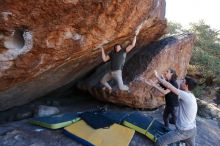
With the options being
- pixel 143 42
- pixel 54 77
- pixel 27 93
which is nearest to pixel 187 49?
pixel 143 42

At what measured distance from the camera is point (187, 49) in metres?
11.2

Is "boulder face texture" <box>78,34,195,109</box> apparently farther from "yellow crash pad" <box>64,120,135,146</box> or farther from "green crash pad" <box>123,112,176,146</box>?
"yellow crash pad" <box>64,120,135,146</box>

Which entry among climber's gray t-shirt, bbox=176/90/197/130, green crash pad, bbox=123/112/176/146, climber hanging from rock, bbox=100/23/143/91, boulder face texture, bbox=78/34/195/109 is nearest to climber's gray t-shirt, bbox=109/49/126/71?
climber hanging from rock, bbox=100/23/143/91

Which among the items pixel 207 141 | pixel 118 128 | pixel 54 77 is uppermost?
pixel 54 77

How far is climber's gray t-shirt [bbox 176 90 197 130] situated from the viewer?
6.30 m

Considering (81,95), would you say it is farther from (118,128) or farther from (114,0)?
(114,0)

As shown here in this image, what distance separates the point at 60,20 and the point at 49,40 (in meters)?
0.54

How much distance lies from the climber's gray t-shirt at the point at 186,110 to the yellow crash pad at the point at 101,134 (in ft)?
4.35

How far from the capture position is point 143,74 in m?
9.72

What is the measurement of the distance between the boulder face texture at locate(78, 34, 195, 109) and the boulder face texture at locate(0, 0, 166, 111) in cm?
103

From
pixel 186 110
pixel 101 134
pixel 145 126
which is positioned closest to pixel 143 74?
pixel 145 126

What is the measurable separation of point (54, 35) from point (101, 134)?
2352mm

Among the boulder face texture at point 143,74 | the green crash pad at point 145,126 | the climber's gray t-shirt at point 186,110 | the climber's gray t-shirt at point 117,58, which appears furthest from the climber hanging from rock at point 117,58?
the climber's gray t-shirt at point 186,110

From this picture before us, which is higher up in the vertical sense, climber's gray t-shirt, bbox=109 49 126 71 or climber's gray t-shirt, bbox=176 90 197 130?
climber's gray t-shirt, bbox=109 49 126 71
